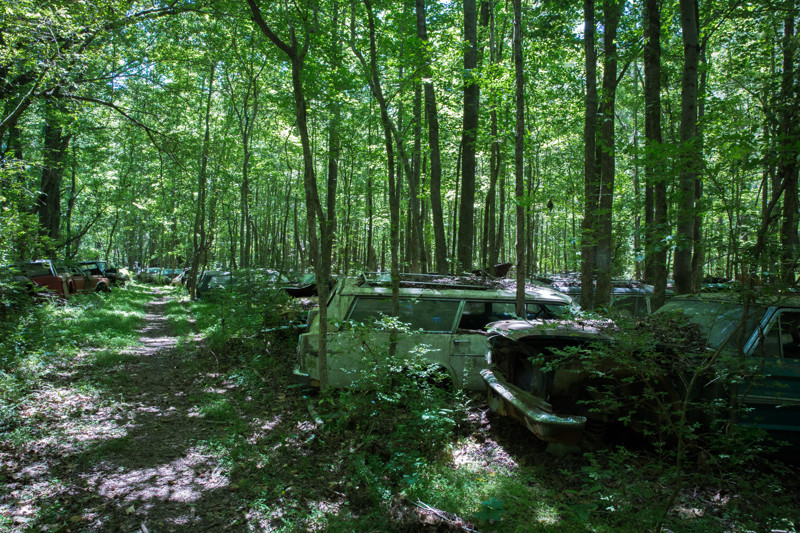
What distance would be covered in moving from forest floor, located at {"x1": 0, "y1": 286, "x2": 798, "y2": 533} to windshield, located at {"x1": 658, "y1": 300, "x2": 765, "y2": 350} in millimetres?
1349

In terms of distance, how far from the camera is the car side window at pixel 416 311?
243 inches

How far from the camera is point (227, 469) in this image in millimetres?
4543

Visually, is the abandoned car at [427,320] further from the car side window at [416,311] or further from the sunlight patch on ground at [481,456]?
the sunlight patch on ground at [481,456]

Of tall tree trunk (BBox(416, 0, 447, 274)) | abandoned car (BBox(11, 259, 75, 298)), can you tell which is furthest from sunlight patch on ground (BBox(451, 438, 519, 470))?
abandoned car (BBox(11, 259, 75, 298))

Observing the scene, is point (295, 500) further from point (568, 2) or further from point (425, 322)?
point (568, 2)

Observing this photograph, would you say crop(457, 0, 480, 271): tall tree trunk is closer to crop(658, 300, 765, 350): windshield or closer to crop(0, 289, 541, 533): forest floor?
crop(0, 289, 541, 533): forest floor

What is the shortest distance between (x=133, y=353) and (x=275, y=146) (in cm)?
1949

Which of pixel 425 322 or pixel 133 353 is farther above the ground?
pixel 425 322

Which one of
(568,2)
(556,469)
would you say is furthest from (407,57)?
(556,469)

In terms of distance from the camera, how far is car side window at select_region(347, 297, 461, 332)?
617 centimetres

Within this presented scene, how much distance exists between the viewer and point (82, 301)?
1501 centimetres

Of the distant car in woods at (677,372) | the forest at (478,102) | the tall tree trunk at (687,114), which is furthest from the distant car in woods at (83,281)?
the tall tree trunk at (687,114)

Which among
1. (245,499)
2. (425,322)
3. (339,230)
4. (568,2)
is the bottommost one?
(245,499)

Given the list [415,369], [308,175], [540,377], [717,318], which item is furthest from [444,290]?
[717,318]
